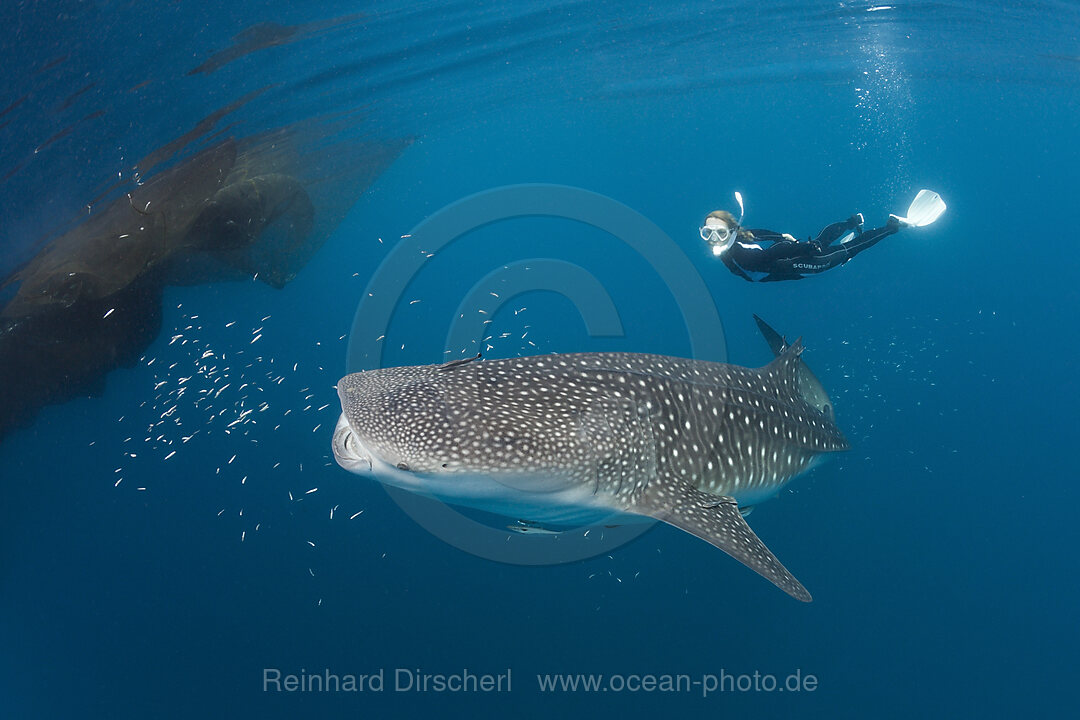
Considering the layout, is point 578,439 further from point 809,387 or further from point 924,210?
point 924,210

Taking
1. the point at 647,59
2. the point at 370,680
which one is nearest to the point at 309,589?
the point at 370,680

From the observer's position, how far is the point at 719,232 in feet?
26.3

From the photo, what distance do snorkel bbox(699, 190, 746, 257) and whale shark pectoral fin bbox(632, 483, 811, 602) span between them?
15.8 feet

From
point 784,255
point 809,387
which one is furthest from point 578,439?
point 784,255

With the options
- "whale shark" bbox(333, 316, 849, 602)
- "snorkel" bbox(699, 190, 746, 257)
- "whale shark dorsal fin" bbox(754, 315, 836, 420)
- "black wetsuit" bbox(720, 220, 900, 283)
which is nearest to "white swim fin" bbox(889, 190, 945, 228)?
"black wetsuit" bbox(720, 220, 900, 283)

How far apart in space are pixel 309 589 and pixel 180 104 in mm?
9702

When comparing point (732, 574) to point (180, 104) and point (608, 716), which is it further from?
point (180, 104)

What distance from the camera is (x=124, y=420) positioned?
12.3m

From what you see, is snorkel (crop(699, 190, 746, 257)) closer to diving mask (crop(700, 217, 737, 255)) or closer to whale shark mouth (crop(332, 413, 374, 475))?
diving mask (crop(700, 217, 737, 255))

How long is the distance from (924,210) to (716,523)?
9327mm

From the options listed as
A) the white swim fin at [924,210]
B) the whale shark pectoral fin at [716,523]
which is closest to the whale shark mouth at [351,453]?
the whale shark pectoral fin at [716,523]

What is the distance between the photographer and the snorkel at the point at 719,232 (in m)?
7.94

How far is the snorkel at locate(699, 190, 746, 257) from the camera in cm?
794

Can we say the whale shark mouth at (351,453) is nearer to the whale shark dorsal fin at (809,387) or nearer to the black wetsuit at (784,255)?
the whale shark dorsal fin at (809,387)
